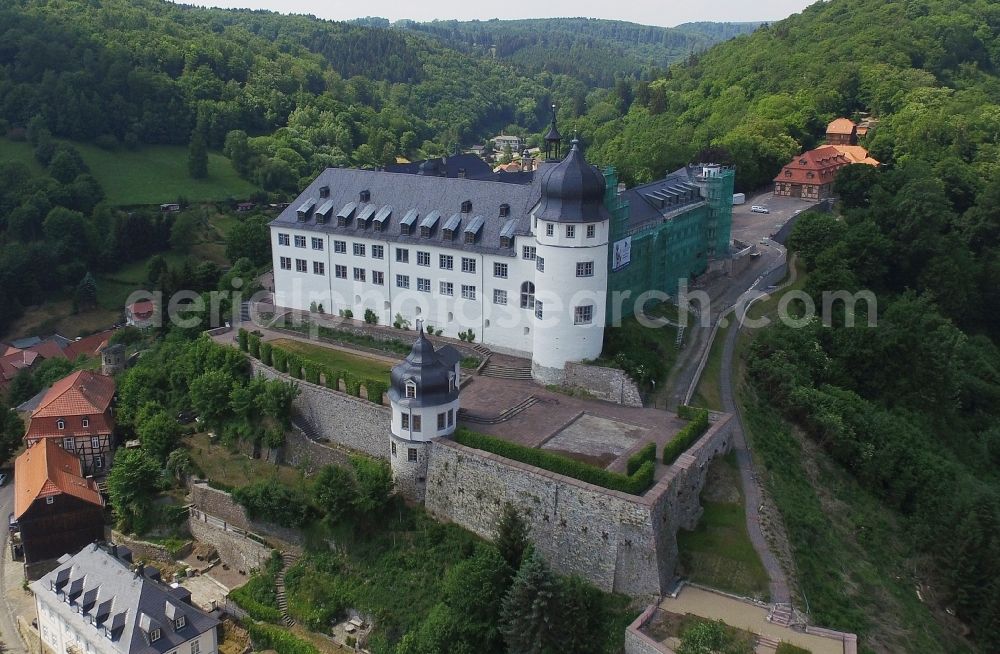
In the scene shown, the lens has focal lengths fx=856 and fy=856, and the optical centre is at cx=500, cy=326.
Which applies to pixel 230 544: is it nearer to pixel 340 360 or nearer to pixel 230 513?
pixel 230 513

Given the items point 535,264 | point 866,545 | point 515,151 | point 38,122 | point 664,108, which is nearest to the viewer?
point 866,545

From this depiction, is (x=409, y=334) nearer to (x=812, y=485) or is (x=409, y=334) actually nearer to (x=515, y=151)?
(x=812, y=485)

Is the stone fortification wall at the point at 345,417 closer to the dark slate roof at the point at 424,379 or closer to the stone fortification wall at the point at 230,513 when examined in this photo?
the dark slate roof at the point at 424,379

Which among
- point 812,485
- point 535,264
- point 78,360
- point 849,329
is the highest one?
point 535,264

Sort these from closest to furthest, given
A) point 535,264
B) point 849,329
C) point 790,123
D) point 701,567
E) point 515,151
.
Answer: point 701,567 < point 535,264 < point 849,329 < point 790,123 < point 515,151

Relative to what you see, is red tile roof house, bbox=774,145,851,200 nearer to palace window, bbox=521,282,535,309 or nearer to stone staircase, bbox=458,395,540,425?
palace window, bbox=521,282,535,309

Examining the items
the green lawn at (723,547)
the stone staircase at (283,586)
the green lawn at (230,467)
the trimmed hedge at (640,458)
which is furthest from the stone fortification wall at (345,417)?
the green lawn at (723,547)

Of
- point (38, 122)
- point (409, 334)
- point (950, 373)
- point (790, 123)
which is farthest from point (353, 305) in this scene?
point (38, 122)
